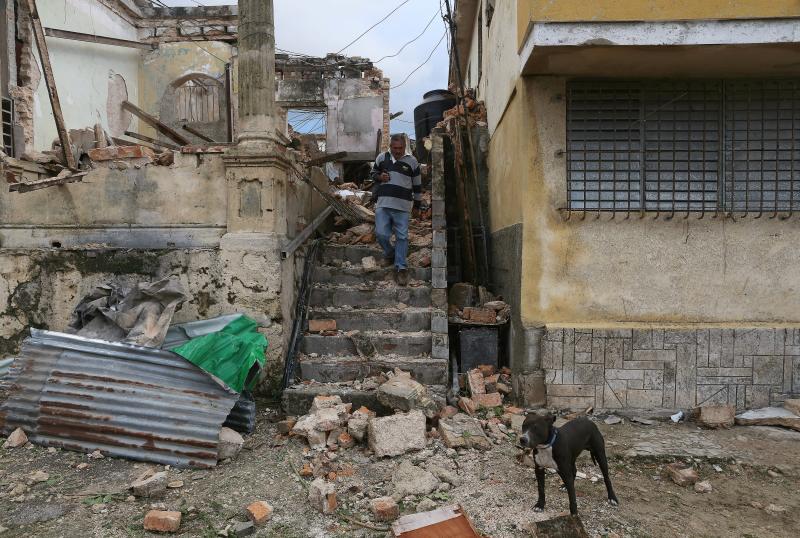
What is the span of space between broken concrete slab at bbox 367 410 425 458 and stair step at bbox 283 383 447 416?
433 mm

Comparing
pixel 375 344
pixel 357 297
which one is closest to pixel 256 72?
pixel 357 297

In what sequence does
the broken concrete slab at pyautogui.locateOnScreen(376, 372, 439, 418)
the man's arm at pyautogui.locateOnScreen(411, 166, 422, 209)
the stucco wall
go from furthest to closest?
the stucco wall < the man's arm at pyautogui.locateOnScreen(411, 166, 422, 209) < the broken concrete slab at pyautogui.locateOnScreen(376, 372, 439, 418)

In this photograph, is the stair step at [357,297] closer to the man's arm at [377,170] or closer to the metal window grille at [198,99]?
the man's arm at [377,170]

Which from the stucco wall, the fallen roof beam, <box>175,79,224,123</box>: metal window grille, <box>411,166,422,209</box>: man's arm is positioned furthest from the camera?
<box>175,79,224,123</box>: metal window grille

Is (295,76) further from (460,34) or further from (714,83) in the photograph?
(714,83)

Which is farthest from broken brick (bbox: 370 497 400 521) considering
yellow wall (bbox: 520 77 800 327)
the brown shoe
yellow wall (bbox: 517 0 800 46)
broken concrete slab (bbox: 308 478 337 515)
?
yellow wall (bbox: 517 0 800 46)

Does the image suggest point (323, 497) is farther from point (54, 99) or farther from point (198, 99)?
point (198, 99)

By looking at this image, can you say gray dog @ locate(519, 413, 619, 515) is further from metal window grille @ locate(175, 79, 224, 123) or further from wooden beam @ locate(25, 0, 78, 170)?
metal window grille @ locate(175, 79, 224, 123)

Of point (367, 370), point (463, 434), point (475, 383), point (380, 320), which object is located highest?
point (380, 320)

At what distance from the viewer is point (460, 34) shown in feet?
38.7

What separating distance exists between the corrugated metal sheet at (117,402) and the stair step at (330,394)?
0.85 metres

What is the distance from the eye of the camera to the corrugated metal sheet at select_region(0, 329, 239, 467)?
3.93 meters

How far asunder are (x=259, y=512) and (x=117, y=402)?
1.67m

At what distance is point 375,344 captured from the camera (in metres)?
5.51
